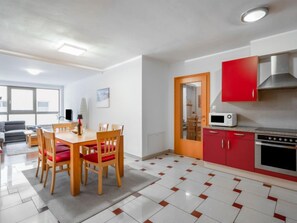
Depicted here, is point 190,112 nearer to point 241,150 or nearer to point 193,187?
point 241,150

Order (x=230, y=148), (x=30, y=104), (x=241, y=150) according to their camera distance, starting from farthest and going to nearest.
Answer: (x=30, y=104)
(x=230, y=148)
(x=241, y=150)

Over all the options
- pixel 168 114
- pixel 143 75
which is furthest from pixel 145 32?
pixel 168 114

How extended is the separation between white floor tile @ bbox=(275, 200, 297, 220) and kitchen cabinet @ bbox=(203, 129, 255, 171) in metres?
0.72

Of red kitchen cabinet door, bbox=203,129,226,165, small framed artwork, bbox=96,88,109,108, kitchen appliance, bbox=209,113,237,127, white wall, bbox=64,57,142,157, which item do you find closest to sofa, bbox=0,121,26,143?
white wall, bbox=64,57,142,157

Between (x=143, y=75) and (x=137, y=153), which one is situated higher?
(x=143, y=75)

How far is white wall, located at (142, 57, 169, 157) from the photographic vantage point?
4012mm

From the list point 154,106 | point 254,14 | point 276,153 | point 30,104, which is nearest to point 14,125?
point 30,104

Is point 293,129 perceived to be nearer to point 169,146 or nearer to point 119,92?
point 169,146

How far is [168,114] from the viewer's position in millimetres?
4637

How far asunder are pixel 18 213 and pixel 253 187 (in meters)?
3.38

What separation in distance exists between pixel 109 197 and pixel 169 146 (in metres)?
2.64

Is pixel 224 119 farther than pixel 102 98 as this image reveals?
No

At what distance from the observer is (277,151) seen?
2.55 m

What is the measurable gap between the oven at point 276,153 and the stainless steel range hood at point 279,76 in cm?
85
